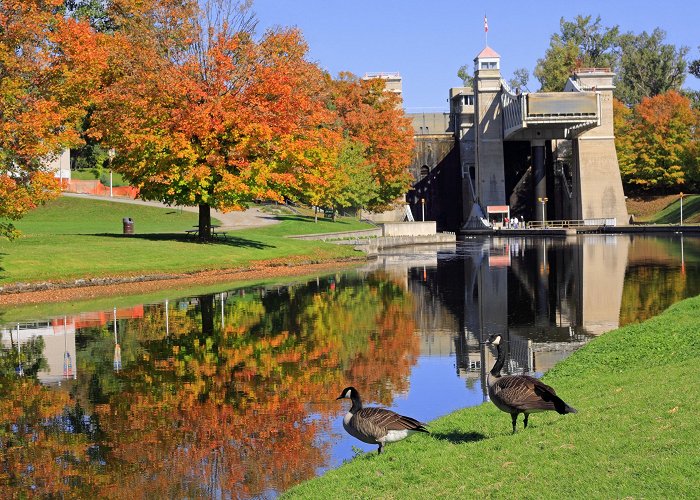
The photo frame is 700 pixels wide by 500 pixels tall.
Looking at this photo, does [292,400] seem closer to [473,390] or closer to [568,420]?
[473,390]

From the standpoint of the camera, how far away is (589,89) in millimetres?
105125

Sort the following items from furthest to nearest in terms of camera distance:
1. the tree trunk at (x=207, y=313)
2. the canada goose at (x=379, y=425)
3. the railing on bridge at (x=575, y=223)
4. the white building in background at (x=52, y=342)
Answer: the railing on bridge at (x=575, y=223) < the tree trunk at (x=207, y=313) < the white building in background at (x=52, y=342) < the canada goose at (x=379, y=425)

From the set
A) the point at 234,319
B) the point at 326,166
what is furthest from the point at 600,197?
the point at 234,319

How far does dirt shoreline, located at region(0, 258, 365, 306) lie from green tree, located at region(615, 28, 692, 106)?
11470 cm

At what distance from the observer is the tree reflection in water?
1306cm

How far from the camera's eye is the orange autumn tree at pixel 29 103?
34531 millimetres

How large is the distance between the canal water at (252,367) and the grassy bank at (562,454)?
156cm

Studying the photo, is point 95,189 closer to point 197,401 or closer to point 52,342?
point 52,342

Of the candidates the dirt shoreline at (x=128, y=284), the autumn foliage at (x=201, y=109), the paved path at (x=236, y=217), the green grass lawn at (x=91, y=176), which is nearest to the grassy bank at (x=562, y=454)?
the dirt shoreline at (x=128, y=284)

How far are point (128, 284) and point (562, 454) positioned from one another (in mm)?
30208

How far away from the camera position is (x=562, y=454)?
10711 millimetres

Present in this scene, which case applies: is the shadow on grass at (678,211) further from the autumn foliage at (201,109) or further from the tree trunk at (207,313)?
the tree trunk at (207,313)

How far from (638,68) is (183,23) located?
118m

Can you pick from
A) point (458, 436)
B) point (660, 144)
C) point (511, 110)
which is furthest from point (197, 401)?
point (660, 144)
